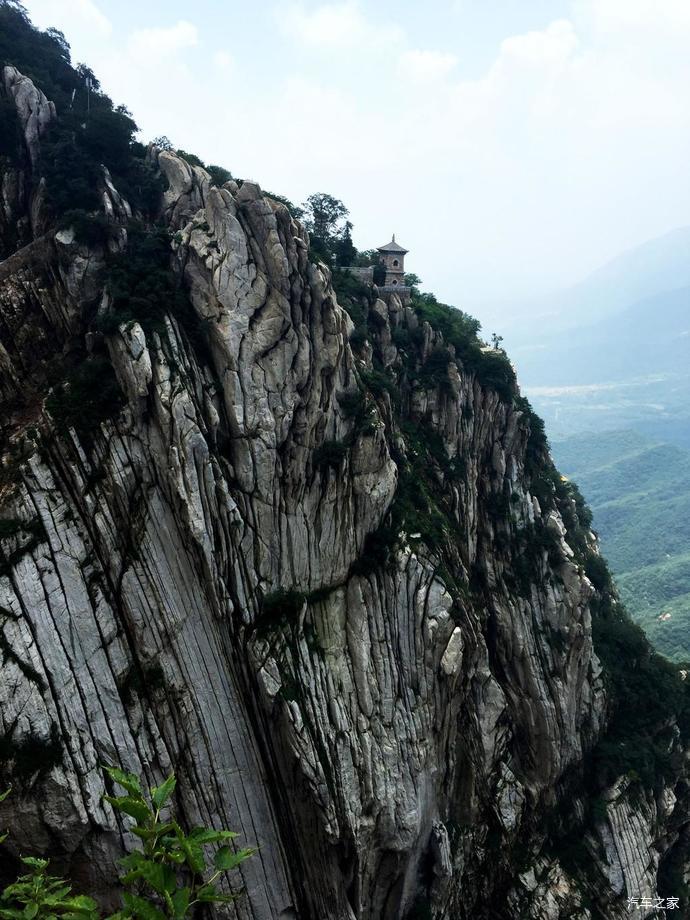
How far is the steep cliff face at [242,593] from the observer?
21.9 m

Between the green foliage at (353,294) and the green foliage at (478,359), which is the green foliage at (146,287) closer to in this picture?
the green foliage at (353,294)

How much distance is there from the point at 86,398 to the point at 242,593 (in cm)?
1024

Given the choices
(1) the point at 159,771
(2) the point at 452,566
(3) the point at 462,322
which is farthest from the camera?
(3) the point at 462,322

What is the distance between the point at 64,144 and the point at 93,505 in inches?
702

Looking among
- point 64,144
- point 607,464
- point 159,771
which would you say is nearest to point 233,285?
point 64,144

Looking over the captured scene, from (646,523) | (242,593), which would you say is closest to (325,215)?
(242,593)

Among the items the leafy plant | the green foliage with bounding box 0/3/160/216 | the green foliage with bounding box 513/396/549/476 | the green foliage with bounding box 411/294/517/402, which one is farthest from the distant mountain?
the green foliage with bounding box 0/3/160/216

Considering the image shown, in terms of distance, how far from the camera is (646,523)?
5054 inches

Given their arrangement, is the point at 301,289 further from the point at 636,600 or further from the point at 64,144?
the point at 636,600

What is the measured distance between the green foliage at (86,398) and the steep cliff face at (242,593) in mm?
94

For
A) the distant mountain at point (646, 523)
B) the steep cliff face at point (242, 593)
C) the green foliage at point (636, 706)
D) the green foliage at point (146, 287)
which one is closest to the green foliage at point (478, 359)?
the steep cliff face at point (242, 593)

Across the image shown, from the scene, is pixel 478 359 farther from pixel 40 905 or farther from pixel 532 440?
pixel 40 905

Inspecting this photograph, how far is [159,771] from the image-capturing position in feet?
73.6

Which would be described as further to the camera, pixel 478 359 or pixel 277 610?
pixel 478 359
